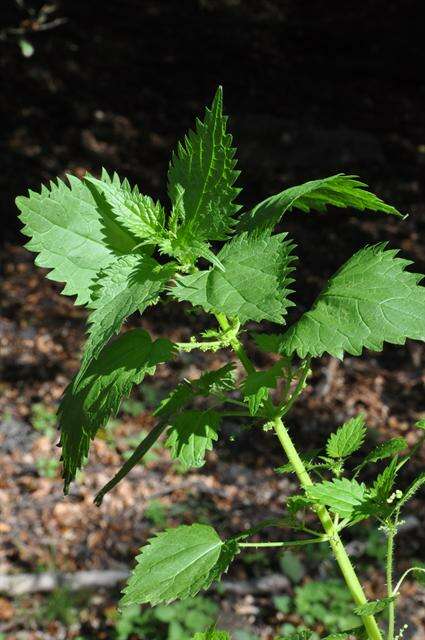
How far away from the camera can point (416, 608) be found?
407 cm

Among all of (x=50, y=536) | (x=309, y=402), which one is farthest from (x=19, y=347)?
(x=309, y=402)

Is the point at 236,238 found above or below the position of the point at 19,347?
above

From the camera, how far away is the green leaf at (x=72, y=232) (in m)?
1.24

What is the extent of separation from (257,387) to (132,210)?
36cm

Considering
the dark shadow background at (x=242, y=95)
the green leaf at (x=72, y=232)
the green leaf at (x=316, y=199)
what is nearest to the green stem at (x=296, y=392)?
the green leaf at (x=316, y=199)

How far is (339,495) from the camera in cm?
115

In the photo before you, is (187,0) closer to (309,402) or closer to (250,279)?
(309,402)

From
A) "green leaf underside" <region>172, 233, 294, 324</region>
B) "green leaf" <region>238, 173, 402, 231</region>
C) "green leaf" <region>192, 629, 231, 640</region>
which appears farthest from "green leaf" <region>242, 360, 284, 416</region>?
"green leaf" <region>192, 629, 231, 640</region>

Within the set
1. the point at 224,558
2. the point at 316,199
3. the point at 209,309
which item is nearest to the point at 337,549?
the point at 224,558

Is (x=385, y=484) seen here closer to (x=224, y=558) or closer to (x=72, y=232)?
(x=224, y=558)

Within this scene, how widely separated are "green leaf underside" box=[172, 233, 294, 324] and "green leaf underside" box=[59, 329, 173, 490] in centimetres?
12

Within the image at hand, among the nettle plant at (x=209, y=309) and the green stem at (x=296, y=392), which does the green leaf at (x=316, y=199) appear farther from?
the green stem at (x=296, y=392)

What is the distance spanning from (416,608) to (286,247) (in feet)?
11.6

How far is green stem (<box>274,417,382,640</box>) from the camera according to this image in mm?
1152
